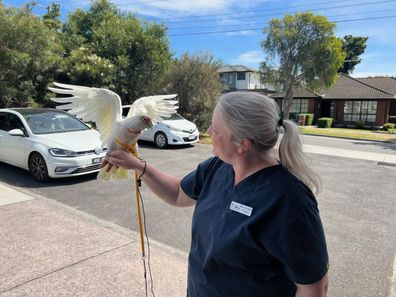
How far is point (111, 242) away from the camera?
Result: 13.4 feet

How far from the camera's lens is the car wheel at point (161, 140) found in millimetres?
11839

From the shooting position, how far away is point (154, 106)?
2.54m

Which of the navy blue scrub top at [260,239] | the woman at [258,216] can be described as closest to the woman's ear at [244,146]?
the woman at [258,216]

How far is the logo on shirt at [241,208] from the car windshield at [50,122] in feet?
22.8

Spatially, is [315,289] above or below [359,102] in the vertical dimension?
below

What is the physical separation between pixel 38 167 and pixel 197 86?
31.3ft

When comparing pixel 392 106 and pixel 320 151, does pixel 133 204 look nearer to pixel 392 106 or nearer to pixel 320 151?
pixel 320 151

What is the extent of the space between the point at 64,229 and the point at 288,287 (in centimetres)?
377

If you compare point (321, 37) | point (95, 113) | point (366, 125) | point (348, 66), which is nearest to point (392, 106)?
point (366, 125)

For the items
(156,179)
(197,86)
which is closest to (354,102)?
(197,86)

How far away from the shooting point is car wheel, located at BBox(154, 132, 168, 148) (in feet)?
38.8

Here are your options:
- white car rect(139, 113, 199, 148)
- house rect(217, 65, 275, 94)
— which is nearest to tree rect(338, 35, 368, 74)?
house rect(217, 65, 275, 94)

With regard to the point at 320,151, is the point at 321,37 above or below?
above

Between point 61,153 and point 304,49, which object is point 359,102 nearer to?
point 304,49
